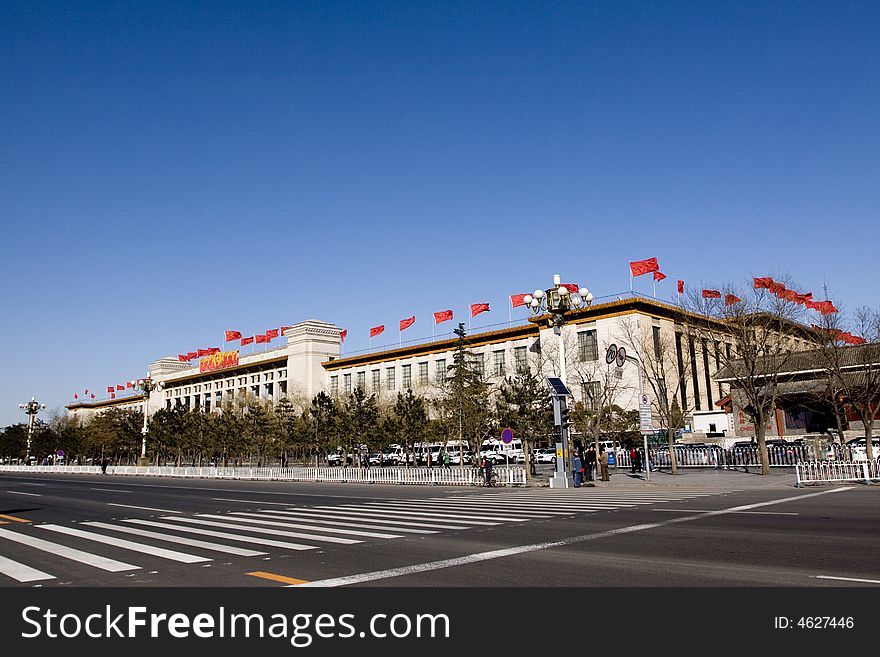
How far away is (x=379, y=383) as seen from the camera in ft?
281

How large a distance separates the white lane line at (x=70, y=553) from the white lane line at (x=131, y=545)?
26.6 inches

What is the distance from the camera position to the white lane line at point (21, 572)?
9039 mm

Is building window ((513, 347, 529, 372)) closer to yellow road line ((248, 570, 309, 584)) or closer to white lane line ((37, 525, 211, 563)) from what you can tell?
white lane line ((37, 525, 211, 563))

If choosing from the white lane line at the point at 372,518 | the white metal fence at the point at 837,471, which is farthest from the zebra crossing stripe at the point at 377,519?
the white metal fence at the point at 837,471

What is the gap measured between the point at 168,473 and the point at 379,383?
113 ft

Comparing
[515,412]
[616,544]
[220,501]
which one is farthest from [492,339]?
[616,544]

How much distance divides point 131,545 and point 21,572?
8.34 ft

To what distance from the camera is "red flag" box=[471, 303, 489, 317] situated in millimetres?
69125

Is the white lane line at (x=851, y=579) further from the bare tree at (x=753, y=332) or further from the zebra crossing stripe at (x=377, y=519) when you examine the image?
the bare tree at (x=753, y=332)

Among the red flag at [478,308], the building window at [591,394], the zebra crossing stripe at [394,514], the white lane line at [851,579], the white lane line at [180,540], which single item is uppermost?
the red flag at [478,308]

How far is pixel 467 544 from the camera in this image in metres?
11.2

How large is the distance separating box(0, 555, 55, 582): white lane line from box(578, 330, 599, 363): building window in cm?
5734

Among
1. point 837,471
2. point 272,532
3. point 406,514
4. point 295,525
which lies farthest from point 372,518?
point 837,471
